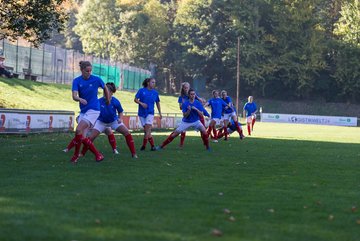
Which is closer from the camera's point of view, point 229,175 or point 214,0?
point 229,175

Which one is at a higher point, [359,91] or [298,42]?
[298,42]

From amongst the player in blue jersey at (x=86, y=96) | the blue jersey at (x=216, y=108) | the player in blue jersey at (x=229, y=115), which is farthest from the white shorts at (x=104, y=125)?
the player in blue jersey at (x=229, y=115)

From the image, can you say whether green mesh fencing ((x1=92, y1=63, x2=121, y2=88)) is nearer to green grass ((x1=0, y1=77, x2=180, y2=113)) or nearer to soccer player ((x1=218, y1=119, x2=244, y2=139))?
green grass ((x1=0, y1=77, x2=180, y2=113))

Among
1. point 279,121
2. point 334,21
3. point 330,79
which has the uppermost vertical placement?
point 334,21

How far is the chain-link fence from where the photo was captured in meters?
51.6

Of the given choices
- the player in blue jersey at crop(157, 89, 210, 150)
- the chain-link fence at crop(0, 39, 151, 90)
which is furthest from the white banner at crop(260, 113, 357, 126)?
the player in blue jersey at crop(157, 89, 210, 150)

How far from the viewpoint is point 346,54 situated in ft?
263

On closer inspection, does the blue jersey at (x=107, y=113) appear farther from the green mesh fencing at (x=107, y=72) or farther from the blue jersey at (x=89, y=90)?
the green mesh fencing at (x=107, y=72)

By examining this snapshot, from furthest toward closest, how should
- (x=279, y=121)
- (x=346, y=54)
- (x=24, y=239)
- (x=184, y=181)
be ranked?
(x=346, y=54)
(x=279, y=121)
(x=184, y=181)
(x=24, y=239)

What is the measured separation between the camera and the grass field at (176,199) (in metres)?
6.84

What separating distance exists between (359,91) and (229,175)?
72.6m

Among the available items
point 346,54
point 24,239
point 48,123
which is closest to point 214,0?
point 346,54

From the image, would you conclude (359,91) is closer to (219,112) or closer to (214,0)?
(214,0)

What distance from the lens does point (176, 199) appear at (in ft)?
29.6
